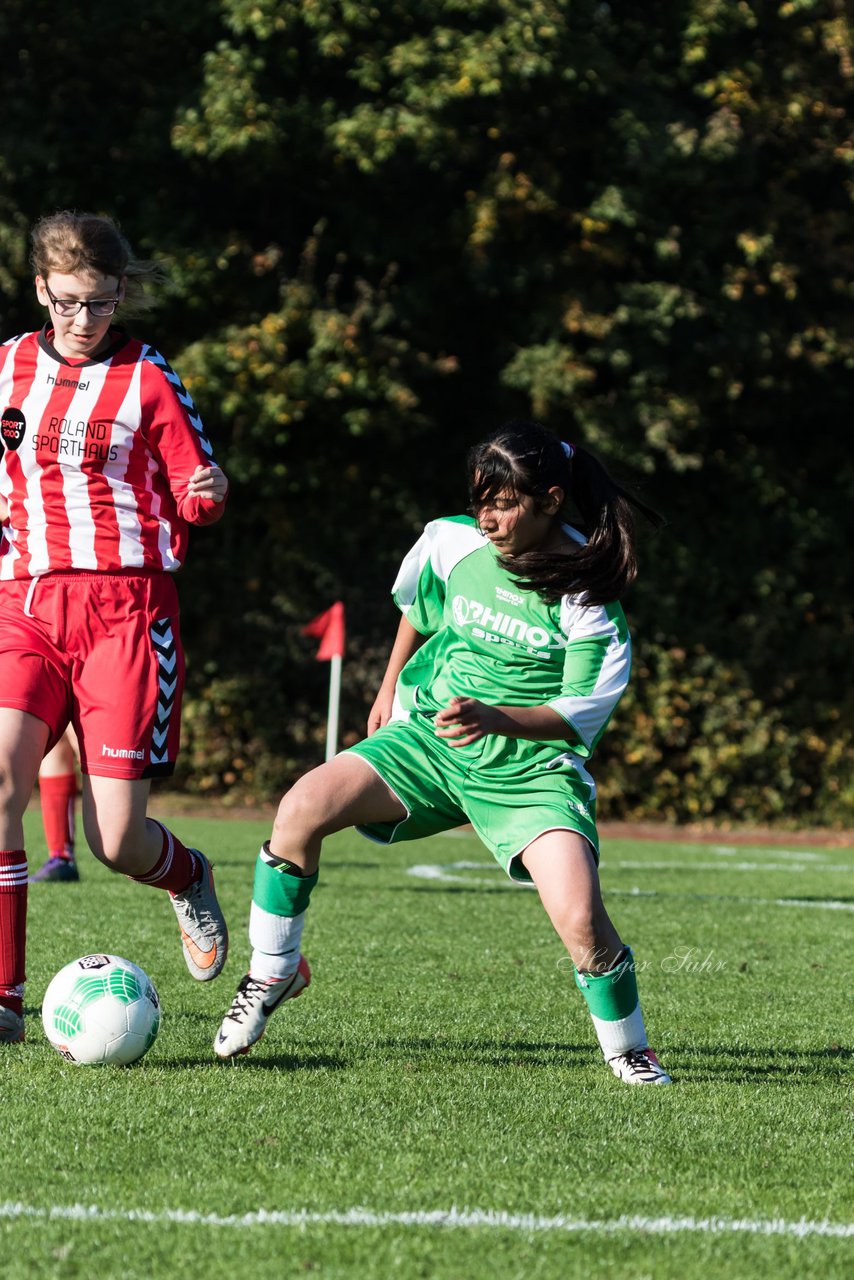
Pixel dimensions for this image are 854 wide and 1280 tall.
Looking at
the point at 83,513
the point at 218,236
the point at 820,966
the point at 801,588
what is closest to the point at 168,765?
the point at 83,513

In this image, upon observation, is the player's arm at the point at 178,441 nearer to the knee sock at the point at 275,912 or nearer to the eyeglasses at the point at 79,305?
the eyeglasses at the point at 79,305

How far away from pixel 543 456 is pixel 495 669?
0.57m

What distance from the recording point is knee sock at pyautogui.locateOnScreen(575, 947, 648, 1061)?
4.05 metres

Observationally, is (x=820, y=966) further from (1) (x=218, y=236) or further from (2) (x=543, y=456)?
(1) (x=218, y=236)

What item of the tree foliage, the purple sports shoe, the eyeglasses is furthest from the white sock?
the tree foliage

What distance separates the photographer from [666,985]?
19.0 feet

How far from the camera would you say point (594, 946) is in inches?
157

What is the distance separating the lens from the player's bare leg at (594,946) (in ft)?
12.8

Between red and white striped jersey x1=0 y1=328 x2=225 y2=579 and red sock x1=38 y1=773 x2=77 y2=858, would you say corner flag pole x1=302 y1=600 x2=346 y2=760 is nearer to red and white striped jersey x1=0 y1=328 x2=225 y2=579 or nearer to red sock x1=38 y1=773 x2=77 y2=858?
red sock x1=38 y1=773 x2=77 y2=858

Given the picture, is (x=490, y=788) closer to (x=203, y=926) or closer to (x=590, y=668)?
(x=590, y=668)

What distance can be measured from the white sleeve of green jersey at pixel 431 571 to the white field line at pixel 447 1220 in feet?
6.29

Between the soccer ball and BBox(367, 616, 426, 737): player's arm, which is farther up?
BBox(367, 616, 426, 737): player's arm

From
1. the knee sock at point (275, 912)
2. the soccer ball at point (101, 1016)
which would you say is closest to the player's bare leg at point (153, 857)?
the soccer ball at point (101, 1016)

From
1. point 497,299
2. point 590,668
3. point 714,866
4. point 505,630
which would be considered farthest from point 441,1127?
point 497,299
